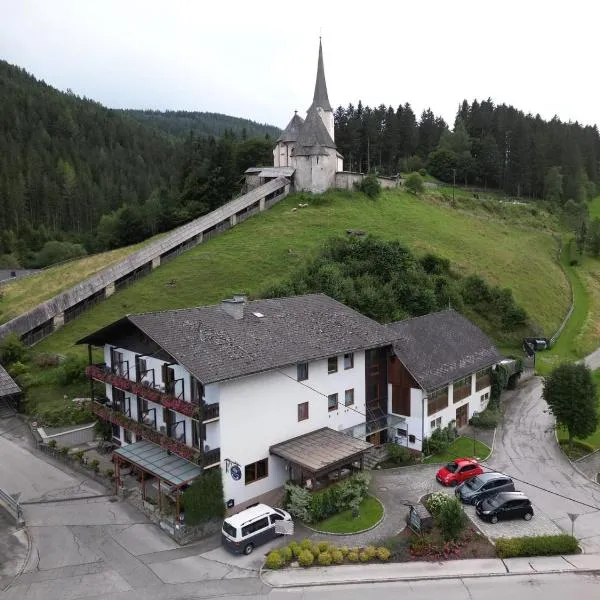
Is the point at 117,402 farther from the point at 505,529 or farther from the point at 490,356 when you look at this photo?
the point at 490,356

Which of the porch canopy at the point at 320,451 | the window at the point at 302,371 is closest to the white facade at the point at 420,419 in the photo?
the porch canopy at the point at 320,451

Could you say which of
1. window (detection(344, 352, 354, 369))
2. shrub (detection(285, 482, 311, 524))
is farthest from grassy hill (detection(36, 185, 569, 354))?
shrub (detection(285, 482, 311, 524))

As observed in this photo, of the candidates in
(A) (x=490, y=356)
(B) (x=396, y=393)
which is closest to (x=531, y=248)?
(A) (x=490, y=356)

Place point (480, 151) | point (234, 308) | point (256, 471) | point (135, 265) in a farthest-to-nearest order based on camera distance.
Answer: point (480, 151) → point (135, 265) → point (234, 308) → point (256, 471)

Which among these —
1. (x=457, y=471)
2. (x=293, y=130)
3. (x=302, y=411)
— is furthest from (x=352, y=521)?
(x=293, y=130)

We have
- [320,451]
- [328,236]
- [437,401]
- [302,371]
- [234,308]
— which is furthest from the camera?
[328,236]

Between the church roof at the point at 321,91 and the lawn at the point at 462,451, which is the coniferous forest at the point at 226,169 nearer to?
the church roof at the point at 321,91

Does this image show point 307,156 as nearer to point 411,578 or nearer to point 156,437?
point 156,437
